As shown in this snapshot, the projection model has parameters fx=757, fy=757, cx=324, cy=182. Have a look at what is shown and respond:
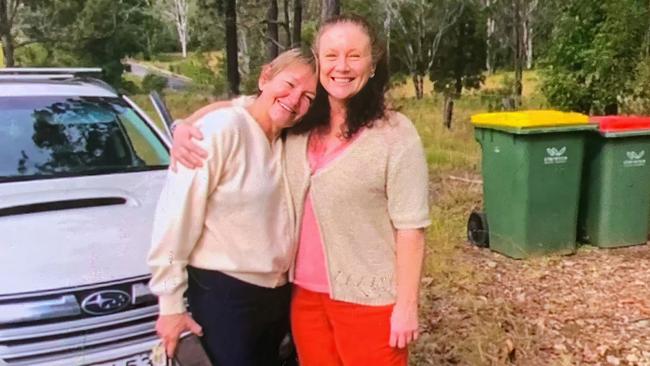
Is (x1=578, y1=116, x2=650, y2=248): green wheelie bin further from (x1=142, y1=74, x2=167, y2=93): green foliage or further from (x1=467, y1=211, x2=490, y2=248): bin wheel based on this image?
(x1=142, y1=74, x2=167, y2=93): green foliage

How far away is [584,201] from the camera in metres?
6.35

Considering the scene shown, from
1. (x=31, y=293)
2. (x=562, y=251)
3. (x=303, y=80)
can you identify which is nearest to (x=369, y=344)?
(x=303, y=80)

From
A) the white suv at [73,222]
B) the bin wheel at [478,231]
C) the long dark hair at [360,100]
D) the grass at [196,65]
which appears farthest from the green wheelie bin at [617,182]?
the grass at [196,65]

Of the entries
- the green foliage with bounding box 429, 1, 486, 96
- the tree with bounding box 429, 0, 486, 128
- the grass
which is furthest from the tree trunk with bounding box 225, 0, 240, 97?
the grass

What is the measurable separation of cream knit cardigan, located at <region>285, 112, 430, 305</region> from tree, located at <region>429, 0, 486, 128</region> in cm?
2333

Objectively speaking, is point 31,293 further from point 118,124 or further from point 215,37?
point 215,37

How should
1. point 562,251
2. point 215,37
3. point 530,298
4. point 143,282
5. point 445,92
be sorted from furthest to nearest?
1. point 215,37
2. point 445,92
3. point 562,251
4. point 530,298
5. point 143,282

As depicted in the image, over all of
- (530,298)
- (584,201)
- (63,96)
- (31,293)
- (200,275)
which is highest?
(63,96)

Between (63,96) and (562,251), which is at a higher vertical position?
(63,96)

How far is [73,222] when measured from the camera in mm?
3234

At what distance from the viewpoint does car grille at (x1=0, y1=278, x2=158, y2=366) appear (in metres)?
2.72

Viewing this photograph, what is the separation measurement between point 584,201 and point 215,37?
32.5m

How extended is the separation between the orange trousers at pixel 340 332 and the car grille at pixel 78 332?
2.36ft

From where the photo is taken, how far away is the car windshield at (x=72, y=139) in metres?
4.06
